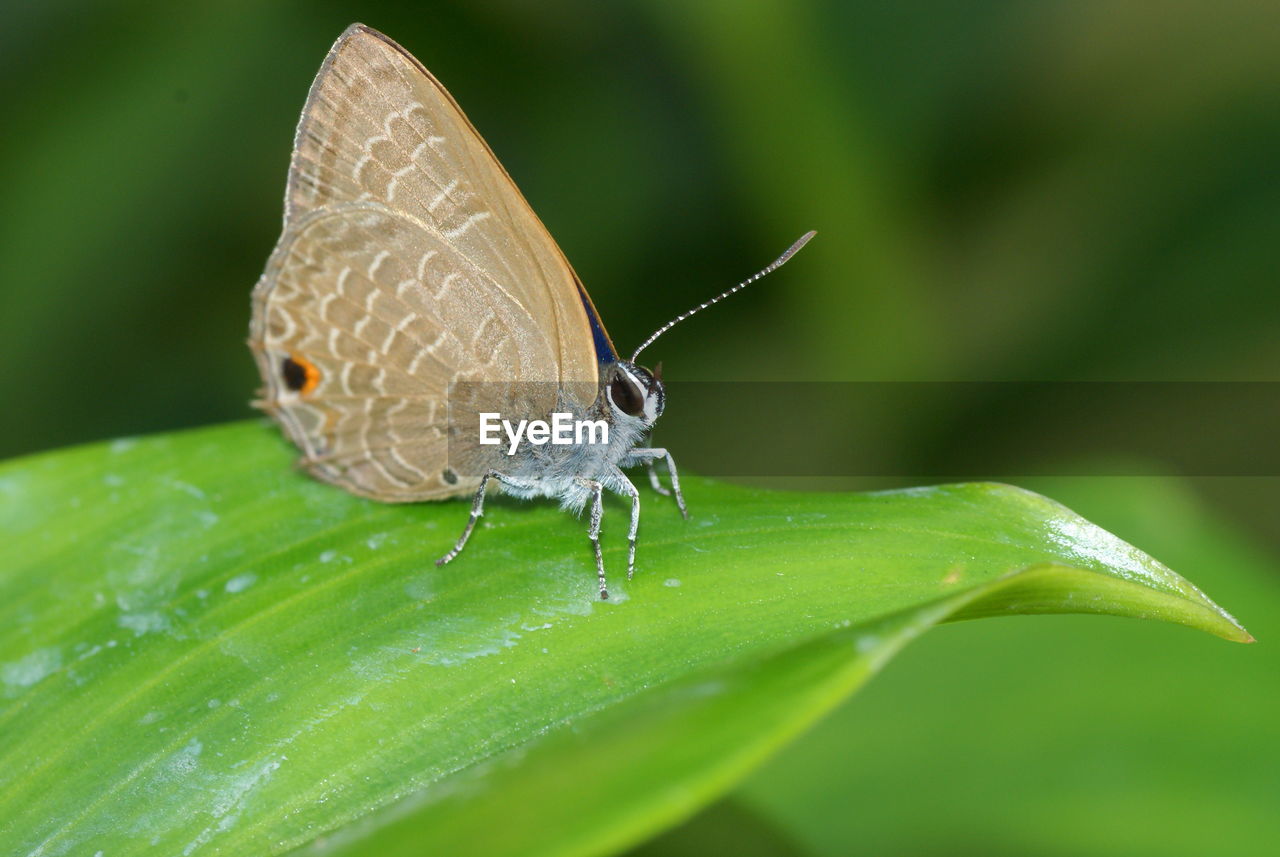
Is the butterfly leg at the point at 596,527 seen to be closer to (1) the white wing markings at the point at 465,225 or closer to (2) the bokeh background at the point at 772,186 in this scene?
(1) the white wing markings at the point at 465,225

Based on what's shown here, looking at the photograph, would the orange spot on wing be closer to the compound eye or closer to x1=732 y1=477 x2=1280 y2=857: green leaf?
the compound eye

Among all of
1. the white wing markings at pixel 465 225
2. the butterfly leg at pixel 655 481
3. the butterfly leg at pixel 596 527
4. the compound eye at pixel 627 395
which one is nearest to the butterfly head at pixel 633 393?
the compound eye at pixel 627 395

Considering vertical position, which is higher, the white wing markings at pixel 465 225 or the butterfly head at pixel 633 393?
the white wing markings at pixel 465 225

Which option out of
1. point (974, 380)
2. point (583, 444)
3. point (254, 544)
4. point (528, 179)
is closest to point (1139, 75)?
Answer: point (974, 380)

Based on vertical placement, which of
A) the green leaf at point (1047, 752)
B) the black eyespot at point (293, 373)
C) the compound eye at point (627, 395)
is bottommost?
the green leaf at point (1047, 752)

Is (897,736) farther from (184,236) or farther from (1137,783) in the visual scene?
(184,236)

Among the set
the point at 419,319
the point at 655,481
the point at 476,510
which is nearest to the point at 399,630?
the point at 476,510
